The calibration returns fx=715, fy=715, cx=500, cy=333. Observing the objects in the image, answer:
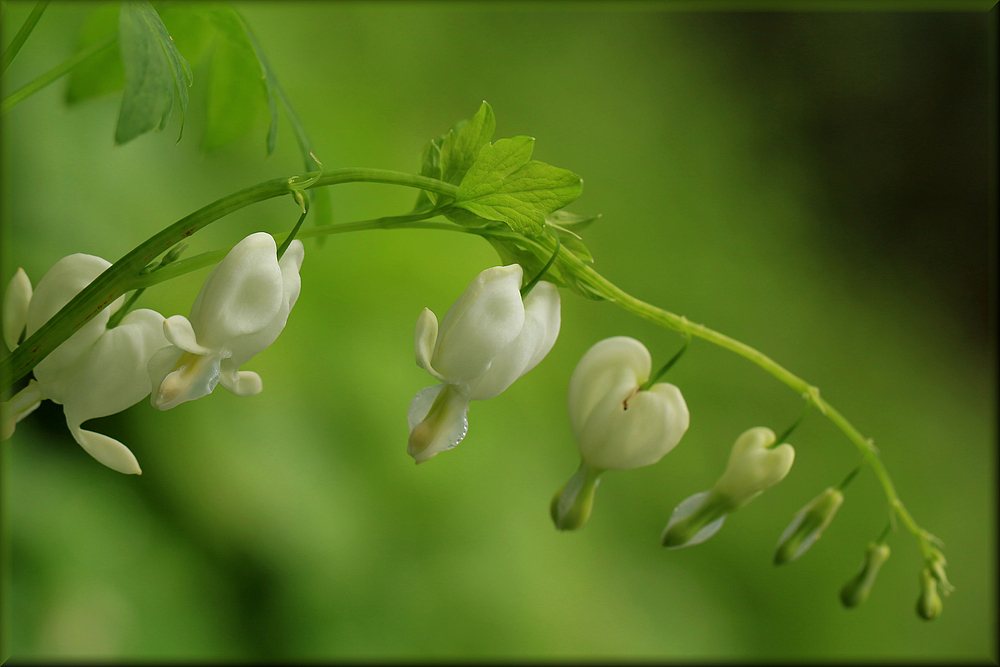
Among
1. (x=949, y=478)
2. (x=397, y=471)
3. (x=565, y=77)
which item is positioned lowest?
(x=949, y=478)

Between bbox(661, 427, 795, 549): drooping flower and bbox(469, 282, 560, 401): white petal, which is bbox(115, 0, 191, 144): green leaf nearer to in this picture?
bbox(469, 282, 560, 401): white petal

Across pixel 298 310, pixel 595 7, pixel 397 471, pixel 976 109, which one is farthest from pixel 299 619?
pixel 976 109

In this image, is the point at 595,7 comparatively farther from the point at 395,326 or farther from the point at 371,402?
the point at 371,402

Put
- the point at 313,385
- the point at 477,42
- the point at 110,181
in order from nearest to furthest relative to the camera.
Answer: the point at 110,181 < the point at 313,385 < the point at 477,42

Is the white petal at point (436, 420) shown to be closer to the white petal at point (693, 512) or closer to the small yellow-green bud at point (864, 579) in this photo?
the white petal at point (693, 512)

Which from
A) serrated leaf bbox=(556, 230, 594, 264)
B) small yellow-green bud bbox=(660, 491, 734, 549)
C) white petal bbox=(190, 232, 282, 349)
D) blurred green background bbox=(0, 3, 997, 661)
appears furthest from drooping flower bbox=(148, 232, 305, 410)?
blurred green background bbox=(0, 3, 997, 661)

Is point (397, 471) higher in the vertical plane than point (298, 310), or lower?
lower

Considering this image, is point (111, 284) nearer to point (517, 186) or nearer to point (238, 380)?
point (238, 380)

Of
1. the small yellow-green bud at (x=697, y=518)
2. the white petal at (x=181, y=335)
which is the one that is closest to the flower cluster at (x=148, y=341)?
the white petal at (x=181, y=335)
